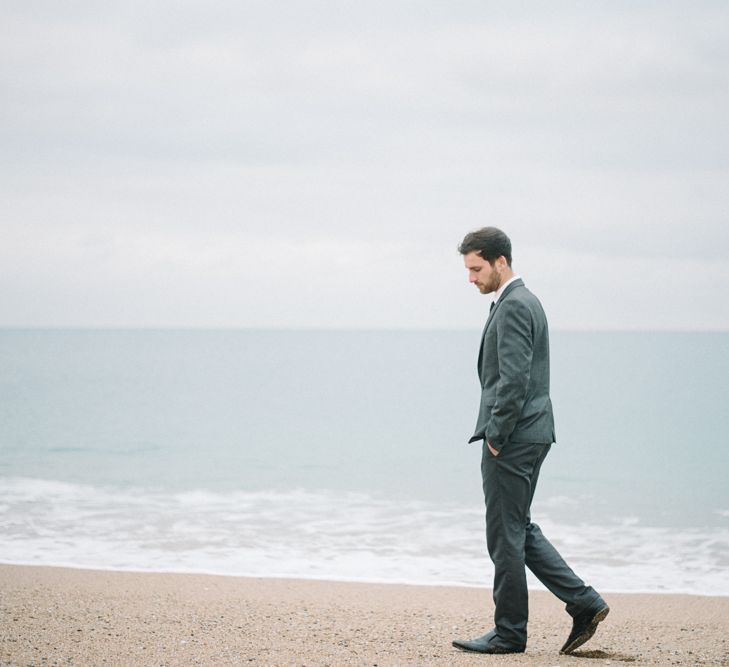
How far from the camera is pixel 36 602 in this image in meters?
5.41

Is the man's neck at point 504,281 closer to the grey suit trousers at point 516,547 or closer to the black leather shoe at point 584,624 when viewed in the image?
the grey suit trousers at point 516,547

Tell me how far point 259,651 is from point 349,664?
19.7 inches

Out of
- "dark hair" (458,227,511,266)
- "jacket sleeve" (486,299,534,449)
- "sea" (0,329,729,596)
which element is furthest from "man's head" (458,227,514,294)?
"sea" (0,329,729,596)

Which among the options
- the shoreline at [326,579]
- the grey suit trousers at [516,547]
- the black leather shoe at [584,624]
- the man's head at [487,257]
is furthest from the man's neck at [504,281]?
the shoreline at [326,579]

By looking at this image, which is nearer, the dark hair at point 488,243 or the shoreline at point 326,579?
the dark hair at point 488,243

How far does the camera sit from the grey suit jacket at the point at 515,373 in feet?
12.5

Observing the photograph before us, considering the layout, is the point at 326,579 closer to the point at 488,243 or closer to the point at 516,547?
the point at 516,547

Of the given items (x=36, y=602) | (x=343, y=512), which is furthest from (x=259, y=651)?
(x=343, y=512)

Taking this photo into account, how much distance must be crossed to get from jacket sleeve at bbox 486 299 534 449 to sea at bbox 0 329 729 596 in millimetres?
4021

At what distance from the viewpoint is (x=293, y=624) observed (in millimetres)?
4898

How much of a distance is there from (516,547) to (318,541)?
5.61 meters

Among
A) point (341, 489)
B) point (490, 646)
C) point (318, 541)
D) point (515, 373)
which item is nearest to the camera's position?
point (515, 373)

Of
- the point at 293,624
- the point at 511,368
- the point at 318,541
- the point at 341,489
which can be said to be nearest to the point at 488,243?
the point at 511,368

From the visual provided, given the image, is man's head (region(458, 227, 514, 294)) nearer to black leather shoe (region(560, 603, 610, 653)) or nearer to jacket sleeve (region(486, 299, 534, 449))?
jacket sleeve (region(486, 299, 534, 449))
